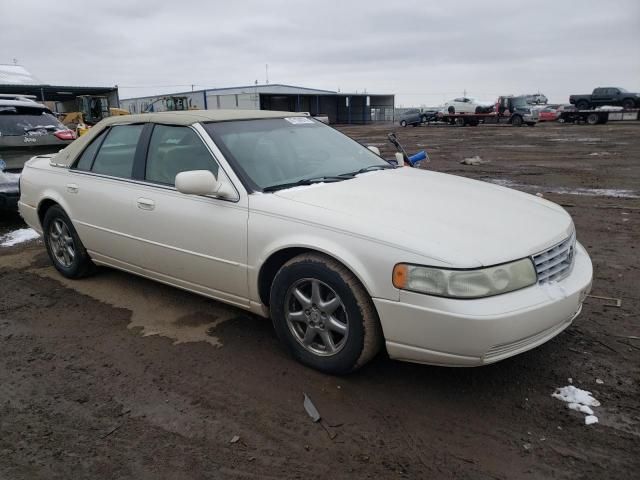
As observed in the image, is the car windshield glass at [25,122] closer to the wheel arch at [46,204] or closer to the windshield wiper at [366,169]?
the wheel arch at [46,204]

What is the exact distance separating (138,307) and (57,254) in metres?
1.33

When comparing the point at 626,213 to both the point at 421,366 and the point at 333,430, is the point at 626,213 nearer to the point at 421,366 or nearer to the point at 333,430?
the point at 421,366

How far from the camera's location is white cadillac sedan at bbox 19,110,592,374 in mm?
2564

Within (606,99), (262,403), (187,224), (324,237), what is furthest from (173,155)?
(606,99)

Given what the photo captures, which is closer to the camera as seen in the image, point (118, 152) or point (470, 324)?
point (470, 324)

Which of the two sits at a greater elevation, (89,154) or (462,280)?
(89,154)

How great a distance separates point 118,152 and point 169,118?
2.15 feet

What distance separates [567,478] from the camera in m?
2.24

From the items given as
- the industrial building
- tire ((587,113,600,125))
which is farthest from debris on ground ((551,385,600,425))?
tire ((587,113,600,125))

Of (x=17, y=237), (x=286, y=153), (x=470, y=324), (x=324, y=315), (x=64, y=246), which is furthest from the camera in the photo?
(x=17, y=237)

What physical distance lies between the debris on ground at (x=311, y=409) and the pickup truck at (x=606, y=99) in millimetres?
40288

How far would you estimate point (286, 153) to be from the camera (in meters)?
3.75

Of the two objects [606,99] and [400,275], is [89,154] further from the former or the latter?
[606,99]

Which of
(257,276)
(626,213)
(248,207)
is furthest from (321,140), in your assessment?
(626,213)
